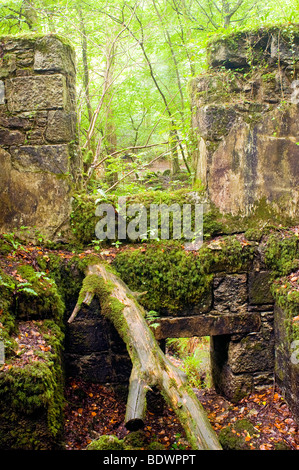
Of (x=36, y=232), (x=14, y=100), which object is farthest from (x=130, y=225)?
(x=14, y=100)

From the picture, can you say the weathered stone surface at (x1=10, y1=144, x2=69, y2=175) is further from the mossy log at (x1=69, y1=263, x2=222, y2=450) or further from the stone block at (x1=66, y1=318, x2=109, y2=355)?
the stone block at (x1=66, y1=318, x2=109, y2=355)

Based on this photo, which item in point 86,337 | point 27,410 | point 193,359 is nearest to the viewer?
point 27,410

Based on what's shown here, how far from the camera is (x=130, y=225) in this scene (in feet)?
12.2

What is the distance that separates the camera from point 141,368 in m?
2.39

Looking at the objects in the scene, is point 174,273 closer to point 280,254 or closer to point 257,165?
point 280,254

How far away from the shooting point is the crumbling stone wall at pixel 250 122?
3.62 metres

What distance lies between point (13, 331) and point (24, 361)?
36 cm

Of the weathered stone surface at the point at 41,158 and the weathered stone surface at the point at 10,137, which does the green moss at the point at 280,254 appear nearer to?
the weathered stone surface at the point at 41,158

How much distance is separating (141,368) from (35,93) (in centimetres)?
300

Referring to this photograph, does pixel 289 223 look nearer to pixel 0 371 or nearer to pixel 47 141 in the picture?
pixel 47 141

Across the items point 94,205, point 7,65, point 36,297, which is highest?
point 7,65

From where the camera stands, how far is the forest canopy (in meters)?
5.55

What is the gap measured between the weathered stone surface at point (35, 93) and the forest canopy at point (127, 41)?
4.49 ft

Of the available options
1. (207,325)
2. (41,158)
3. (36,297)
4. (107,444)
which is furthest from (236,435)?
(41,158)
